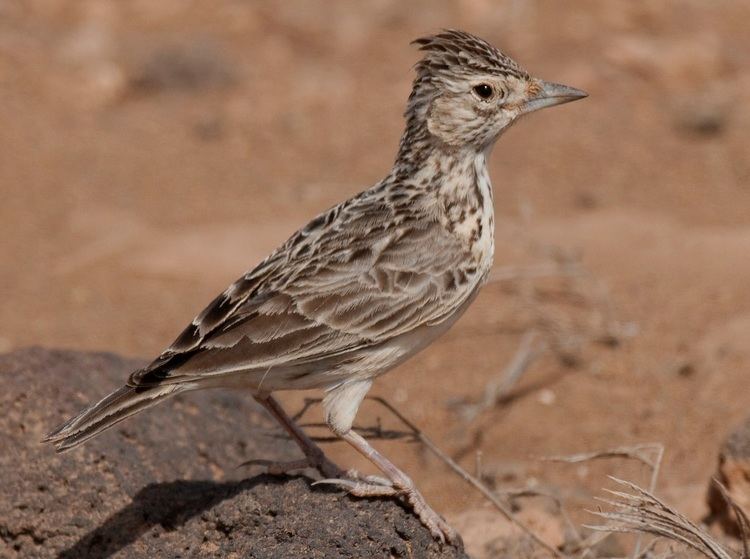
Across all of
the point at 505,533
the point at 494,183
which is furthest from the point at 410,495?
the point at 494,183

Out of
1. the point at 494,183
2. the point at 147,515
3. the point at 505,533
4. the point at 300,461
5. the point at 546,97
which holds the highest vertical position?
the point at 546,97

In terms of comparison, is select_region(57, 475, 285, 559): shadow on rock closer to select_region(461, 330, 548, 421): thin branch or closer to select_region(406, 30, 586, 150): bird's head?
select_region(406, 30, 586, 150): bird's head

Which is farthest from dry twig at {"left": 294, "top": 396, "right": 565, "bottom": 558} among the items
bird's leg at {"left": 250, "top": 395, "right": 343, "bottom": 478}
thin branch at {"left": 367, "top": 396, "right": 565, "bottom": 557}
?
bird's leg at {"left": 250, "top": 395, "right": 343, "bottom": 478}

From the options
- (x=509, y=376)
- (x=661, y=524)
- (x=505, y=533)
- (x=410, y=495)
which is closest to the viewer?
(x=661, y=524)

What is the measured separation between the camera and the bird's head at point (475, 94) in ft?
16.4

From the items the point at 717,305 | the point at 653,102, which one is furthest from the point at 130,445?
the point at 653,102

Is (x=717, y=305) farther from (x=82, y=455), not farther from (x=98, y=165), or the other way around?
(x=98, y=165)

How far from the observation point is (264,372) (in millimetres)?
4516

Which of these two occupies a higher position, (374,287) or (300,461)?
(374,287)

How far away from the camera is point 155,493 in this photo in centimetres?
484

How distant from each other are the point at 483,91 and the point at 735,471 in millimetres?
2126

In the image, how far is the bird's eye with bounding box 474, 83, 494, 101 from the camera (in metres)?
5.00

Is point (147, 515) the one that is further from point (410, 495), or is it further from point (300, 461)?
point (410, 495)

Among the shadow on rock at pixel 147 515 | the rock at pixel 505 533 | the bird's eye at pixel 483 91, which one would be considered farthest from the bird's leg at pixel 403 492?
the bird's eye at pixel 483 91
